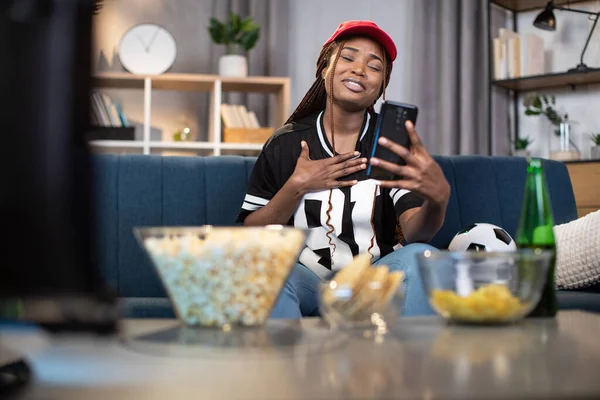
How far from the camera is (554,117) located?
156 inches

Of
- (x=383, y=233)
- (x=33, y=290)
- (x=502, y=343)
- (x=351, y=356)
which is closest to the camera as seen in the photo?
(x=33, y=290)

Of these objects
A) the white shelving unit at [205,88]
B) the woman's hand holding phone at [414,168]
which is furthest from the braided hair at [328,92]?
the white shelving unit at [205,88]

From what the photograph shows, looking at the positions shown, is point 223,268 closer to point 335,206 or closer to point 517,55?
point 335,206

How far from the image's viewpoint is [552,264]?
1.06m

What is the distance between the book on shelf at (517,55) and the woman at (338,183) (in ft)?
7.33

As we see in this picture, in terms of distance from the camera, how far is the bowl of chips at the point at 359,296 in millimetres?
897

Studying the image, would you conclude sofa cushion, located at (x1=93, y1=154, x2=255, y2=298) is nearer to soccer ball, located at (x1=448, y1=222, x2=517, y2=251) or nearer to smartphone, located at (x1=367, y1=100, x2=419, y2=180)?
soccer ball, located at (x1=448, y1=222, x2=517, y2=251)

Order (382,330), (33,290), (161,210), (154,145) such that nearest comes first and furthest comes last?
(33,290) < (382,330) < (161,210) < (154,145)

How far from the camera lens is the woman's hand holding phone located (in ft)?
4.05

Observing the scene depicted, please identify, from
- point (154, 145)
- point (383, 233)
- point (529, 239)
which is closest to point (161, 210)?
point (383, 233)

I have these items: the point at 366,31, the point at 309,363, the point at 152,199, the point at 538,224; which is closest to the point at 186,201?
the point at 152,199

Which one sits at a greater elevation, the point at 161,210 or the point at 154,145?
the point at 154,145

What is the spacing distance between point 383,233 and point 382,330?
889 mm

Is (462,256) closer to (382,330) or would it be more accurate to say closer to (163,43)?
(382,330)
